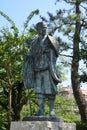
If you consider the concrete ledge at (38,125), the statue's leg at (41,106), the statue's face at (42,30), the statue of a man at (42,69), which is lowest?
the concrete ledge at (38,125)

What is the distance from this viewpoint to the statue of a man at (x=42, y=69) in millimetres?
9000

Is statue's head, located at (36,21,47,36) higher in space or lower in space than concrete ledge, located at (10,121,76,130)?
higher

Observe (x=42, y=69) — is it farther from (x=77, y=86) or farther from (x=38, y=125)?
(x=77, y=86)

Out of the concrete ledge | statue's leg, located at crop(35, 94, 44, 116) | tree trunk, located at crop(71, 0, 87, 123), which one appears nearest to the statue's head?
statue's leg, located at crop(35, 94, 44, 116)

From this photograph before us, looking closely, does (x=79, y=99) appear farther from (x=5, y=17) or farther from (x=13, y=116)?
(x=5, y=17)

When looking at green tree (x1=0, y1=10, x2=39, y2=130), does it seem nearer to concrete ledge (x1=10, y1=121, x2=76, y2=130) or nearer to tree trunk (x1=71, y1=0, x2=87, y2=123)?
tree trunk (x1=71, y1=0, x2=87, y2=123)

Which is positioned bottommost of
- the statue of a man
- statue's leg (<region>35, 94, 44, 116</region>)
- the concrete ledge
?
the concrete ledge

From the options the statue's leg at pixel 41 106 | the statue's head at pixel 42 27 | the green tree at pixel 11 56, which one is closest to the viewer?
the statue's leg at pixel 41 106

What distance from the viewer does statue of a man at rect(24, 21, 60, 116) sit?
9000 mm

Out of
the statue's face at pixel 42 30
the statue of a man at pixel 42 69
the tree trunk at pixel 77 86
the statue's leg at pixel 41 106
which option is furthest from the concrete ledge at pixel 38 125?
the tree trunk at pixel 77 86

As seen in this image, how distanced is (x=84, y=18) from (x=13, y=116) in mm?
7717

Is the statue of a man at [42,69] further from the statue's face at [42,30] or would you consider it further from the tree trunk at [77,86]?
the tree trunk at [77,86]

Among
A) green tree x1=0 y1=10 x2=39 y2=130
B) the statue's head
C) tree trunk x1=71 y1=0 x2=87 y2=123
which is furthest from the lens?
tree trunk x1=71 y1=0 x2=87 y2=123

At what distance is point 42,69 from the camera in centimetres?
908
